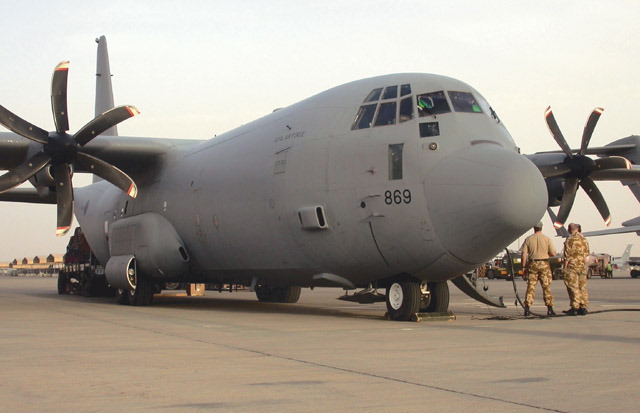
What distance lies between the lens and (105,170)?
17.8m

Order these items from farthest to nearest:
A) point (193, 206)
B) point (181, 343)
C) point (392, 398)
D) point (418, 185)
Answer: point (193, 206) → point (418, 185) → point (181, 343) → point (392, 398)

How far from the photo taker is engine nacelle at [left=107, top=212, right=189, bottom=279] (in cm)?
1847

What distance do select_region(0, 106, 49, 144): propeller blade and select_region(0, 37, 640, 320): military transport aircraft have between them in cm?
3

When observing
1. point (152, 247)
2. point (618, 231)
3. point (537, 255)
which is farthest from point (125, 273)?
point (618, 231)

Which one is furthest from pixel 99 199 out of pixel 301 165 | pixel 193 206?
pixel 301 165

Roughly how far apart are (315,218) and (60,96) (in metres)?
7.68

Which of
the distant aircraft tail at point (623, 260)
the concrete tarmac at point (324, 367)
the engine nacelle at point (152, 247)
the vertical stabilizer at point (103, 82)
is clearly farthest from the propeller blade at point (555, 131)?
the distant aircraft tail at point (623, 260)

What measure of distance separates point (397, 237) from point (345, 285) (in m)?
1.97

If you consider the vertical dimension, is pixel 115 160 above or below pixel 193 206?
above

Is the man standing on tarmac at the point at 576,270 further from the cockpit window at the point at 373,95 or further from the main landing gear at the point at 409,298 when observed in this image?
the cockpit window at the point at 373,95

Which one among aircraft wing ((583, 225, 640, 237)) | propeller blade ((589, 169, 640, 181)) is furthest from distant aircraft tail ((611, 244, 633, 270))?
propeller blade ((589, 169, 640, 181))

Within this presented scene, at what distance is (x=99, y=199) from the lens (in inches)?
930

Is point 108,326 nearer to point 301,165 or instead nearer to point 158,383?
point 301,165

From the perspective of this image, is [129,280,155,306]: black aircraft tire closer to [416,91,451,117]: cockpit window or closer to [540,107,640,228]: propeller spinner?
[416,91,451,117]: cockpit window
